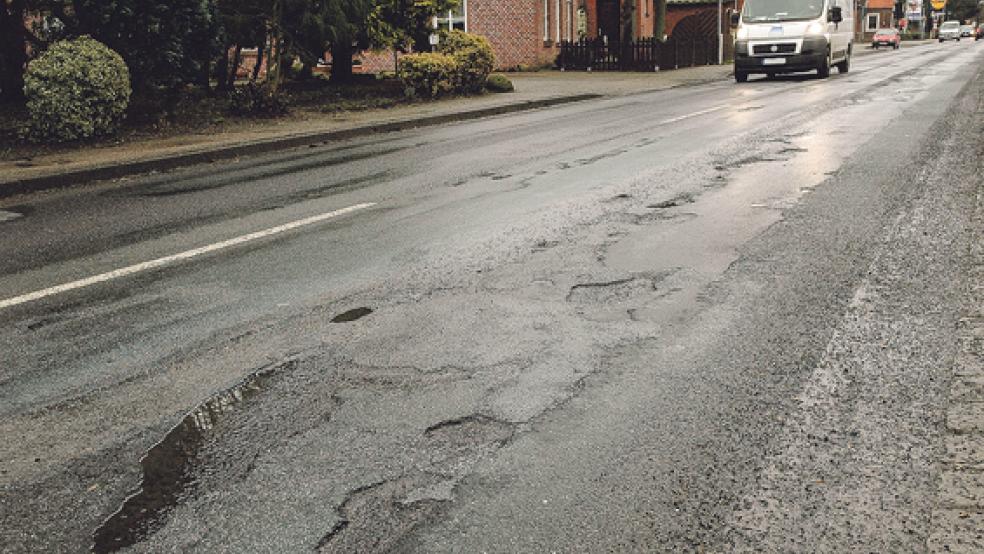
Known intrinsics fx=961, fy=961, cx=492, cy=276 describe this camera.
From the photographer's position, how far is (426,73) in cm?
2100

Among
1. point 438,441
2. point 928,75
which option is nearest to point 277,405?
point 438,441

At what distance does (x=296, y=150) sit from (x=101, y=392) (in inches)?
A: 391

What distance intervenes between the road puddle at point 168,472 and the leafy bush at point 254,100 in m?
13.6

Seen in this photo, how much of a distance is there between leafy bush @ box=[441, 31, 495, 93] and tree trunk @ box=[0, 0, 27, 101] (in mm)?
9000

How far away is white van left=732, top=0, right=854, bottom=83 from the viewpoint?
24.6 m

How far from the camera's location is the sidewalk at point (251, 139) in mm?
10859

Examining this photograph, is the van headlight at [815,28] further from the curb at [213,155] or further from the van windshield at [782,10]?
the curb at [213,155]

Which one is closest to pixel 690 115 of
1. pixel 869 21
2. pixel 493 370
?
pixel 493 370

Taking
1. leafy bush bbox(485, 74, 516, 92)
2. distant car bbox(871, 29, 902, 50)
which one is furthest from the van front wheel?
distant car bbox(871, 29, 902, 50)

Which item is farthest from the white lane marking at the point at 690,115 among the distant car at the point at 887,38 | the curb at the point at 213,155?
the distant car at the point at 887,38

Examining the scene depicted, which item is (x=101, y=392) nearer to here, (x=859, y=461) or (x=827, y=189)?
(x=859, y=461)

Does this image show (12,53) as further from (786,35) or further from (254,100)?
(786,35)

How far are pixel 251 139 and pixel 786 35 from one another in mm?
15959

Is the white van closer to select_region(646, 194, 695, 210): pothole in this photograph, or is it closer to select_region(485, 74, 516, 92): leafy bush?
select_region(485, 74, 516, 92): leafy bush
